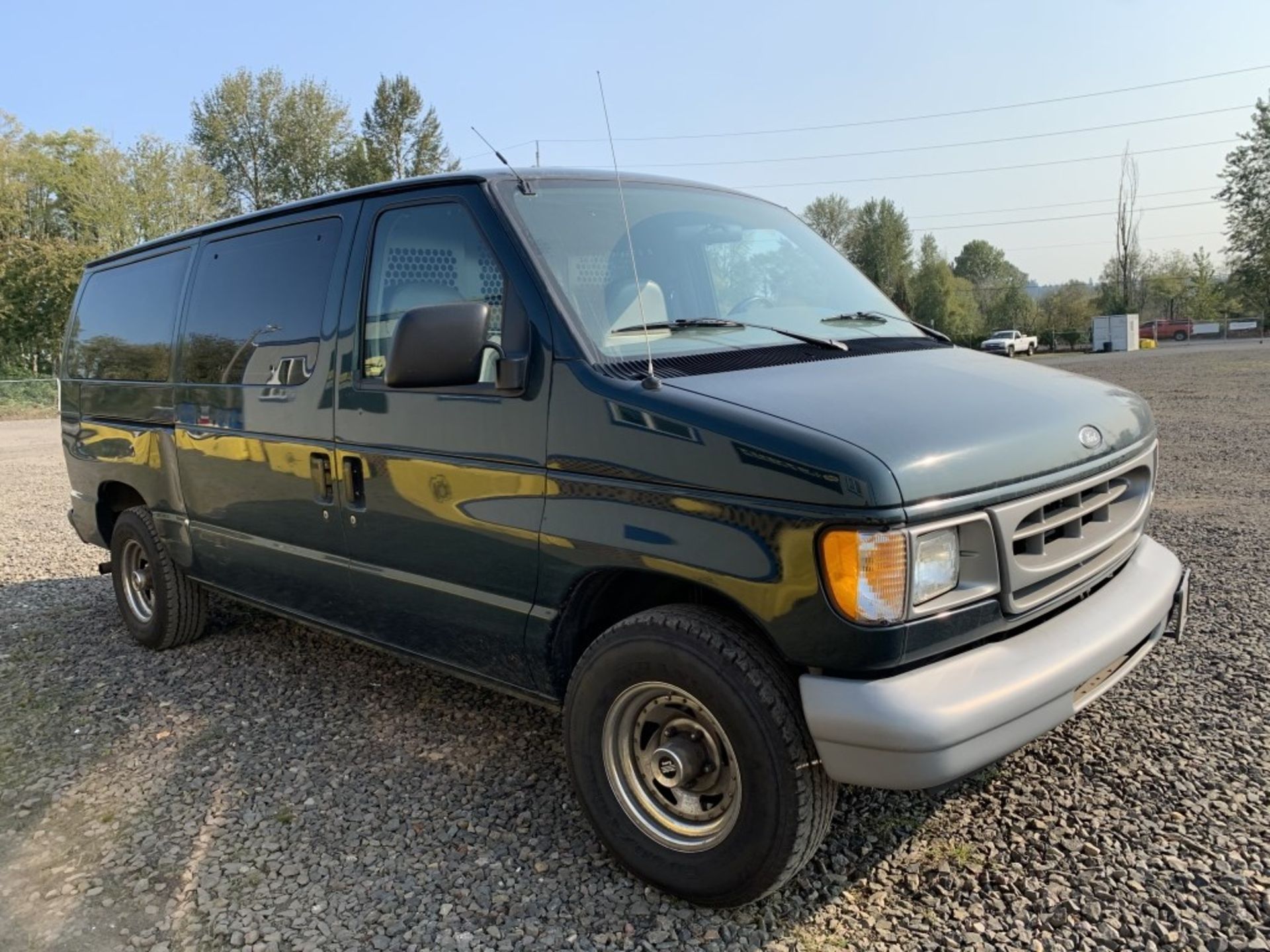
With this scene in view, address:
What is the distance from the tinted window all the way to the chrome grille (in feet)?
13.7

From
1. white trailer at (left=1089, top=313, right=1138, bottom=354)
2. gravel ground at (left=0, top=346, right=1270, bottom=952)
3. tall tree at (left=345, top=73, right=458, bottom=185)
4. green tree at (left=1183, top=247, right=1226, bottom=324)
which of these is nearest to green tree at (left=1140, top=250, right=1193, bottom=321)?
green tree at (left=1183, top=247, right=1226, bottom=324)

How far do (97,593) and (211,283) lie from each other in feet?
10.8

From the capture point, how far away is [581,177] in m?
3.36

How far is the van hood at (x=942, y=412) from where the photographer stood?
2.28 m

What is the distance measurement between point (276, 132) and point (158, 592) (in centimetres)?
5324

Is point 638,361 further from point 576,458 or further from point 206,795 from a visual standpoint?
point 206,795

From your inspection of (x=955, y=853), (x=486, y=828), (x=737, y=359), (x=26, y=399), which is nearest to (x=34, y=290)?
(x=26, y=399)

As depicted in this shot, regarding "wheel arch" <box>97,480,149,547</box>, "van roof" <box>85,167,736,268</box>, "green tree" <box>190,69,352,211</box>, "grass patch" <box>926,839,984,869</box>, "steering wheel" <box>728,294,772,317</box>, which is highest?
"green tree" <box>190,69,352,211</box>

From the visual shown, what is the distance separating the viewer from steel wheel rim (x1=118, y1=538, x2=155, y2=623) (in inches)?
206

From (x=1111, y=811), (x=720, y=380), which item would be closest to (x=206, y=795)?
(x=720, y=380)

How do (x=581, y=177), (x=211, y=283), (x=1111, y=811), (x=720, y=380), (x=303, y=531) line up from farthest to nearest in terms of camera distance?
(x=211, y=283)
(x=303, y=531)
(x=581, y=177)
(x=1111, y=811)
(x=720, y=380)

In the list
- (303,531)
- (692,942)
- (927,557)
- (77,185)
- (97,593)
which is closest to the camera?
(927,557)

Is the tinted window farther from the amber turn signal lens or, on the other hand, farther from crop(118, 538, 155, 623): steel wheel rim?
the amber turn signal lens

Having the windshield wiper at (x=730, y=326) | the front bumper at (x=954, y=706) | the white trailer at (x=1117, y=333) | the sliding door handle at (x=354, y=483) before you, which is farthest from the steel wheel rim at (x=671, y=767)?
the white trailer at (x=1117, y=333)
